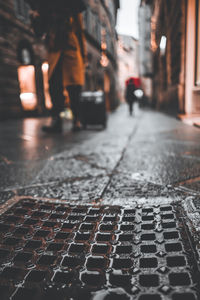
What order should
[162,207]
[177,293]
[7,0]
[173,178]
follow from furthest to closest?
[7,0]
[173,178]
[162,207]
[177,293]

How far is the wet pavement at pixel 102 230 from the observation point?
1.68ft

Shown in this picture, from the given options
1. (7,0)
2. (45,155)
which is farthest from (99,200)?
(7,0)

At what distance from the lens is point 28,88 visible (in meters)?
8.80

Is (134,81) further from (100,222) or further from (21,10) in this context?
(100,222)

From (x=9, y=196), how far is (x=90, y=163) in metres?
0.65

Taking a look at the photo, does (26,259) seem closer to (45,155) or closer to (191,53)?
(45,155)

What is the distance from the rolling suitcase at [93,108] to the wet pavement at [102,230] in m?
2.21

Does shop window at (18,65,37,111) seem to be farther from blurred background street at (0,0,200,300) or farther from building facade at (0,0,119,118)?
blurred background street at (0,0,200,300)

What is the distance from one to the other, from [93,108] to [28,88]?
20.0ft

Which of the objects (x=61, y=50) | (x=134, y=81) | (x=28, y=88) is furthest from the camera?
(x=134, y=81)

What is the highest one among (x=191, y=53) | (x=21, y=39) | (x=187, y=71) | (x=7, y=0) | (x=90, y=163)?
(x=7, y=0)

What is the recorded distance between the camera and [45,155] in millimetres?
1858

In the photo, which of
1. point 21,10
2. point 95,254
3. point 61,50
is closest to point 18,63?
point 21,10

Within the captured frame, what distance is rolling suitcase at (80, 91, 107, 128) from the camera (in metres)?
3.60
